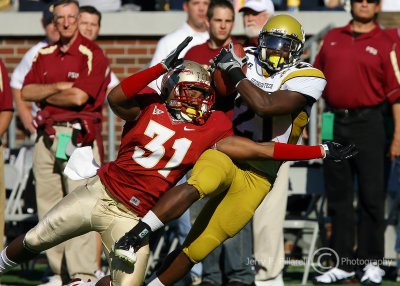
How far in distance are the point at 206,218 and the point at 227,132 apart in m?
0.57

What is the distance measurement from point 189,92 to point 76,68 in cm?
221

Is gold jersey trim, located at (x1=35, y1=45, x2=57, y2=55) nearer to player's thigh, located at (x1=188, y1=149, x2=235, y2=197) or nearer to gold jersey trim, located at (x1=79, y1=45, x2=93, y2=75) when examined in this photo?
gold jersey trim, located at (x1=79, y1=45, x2=93, y2=75)

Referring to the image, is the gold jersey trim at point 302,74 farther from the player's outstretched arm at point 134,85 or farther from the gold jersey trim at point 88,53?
the gold jersey trim at point 88,53

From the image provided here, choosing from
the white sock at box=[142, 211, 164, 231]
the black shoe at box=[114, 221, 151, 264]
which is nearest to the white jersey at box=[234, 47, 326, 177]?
the white sock at box=[142, 211, 164, 231]

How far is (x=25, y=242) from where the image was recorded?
7492mm

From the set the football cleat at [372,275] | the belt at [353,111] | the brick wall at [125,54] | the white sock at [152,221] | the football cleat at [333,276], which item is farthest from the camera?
the brick wall at [125,54]

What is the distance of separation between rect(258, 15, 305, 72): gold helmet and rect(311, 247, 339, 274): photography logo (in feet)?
8.03

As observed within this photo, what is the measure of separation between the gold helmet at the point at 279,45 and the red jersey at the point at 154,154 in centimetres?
53

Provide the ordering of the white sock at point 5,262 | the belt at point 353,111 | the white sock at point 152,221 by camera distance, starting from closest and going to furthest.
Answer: the white sock at point 152,221 → the white sock at point 5,262 → the belt at point 353,111

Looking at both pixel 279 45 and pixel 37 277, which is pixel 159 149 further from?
pixel 37 277

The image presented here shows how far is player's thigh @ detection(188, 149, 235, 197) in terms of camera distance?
23.6 feet

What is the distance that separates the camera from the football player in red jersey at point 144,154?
729cm

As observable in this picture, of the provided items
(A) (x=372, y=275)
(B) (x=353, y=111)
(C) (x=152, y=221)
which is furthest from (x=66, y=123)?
(A) (x=372, y=275)

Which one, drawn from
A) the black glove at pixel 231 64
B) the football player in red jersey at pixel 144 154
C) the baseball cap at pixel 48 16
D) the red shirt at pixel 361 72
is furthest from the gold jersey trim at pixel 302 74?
the baseball cap at pixel 48 16
